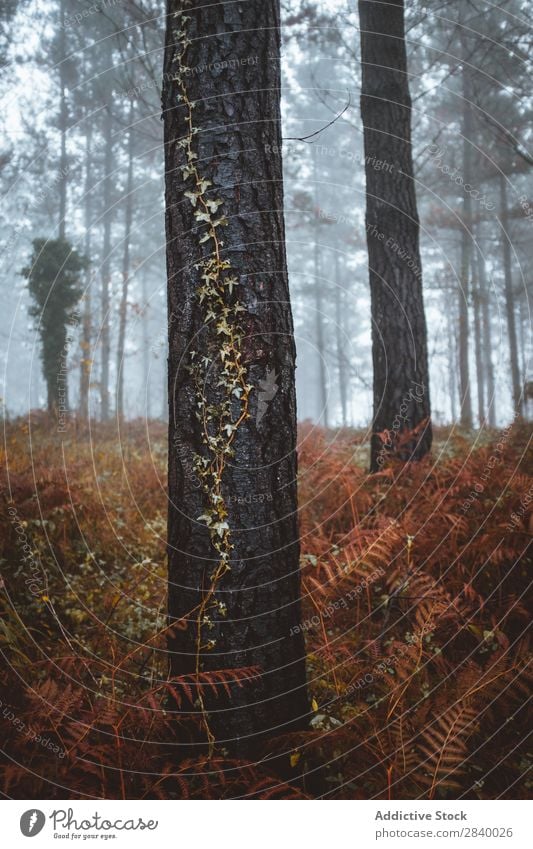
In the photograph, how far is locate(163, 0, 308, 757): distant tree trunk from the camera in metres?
2.00

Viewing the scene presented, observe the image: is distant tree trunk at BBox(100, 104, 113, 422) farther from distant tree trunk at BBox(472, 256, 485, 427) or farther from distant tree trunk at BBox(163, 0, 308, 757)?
distant tree trunk at BBox(163, 0, 308, 757)

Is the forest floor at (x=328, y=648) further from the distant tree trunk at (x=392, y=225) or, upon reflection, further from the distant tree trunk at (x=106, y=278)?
the distant tree trunk at (x=106, y=278)

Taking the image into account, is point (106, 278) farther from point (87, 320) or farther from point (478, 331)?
point (478, 331)

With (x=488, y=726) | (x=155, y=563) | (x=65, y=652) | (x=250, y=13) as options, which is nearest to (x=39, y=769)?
(x=65, y=652)

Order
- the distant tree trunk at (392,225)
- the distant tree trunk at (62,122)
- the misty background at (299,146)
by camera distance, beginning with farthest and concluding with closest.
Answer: the distant tree trunk at (62,122) < the misty background at (299,146) < the distant tree trunk at (392,225)

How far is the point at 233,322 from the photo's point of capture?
2018mm

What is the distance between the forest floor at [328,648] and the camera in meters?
1.93

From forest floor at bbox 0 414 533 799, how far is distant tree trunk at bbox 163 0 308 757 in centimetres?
26

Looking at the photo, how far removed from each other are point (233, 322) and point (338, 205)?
71.4 feet

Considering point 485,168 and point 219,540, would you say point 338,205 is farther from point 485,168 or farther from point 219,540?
point 219,540

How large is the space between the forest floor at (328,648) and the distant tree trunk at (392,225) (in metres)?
0.87

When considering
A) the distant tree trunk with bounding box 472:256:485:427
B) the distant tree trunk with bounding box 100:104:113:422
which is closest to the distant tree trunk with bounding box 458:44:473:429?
the distant tree trunk with bounding box 472:256:485:427

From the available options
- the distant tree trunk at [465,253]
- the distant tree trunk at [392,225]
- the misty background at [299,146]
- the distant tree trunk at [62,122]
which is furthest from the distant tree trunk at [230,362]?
the distant tree trunk at [465,253]

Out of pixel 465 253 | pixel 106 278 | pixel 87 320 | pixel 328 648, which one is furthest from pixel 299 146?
pixel 328 648
